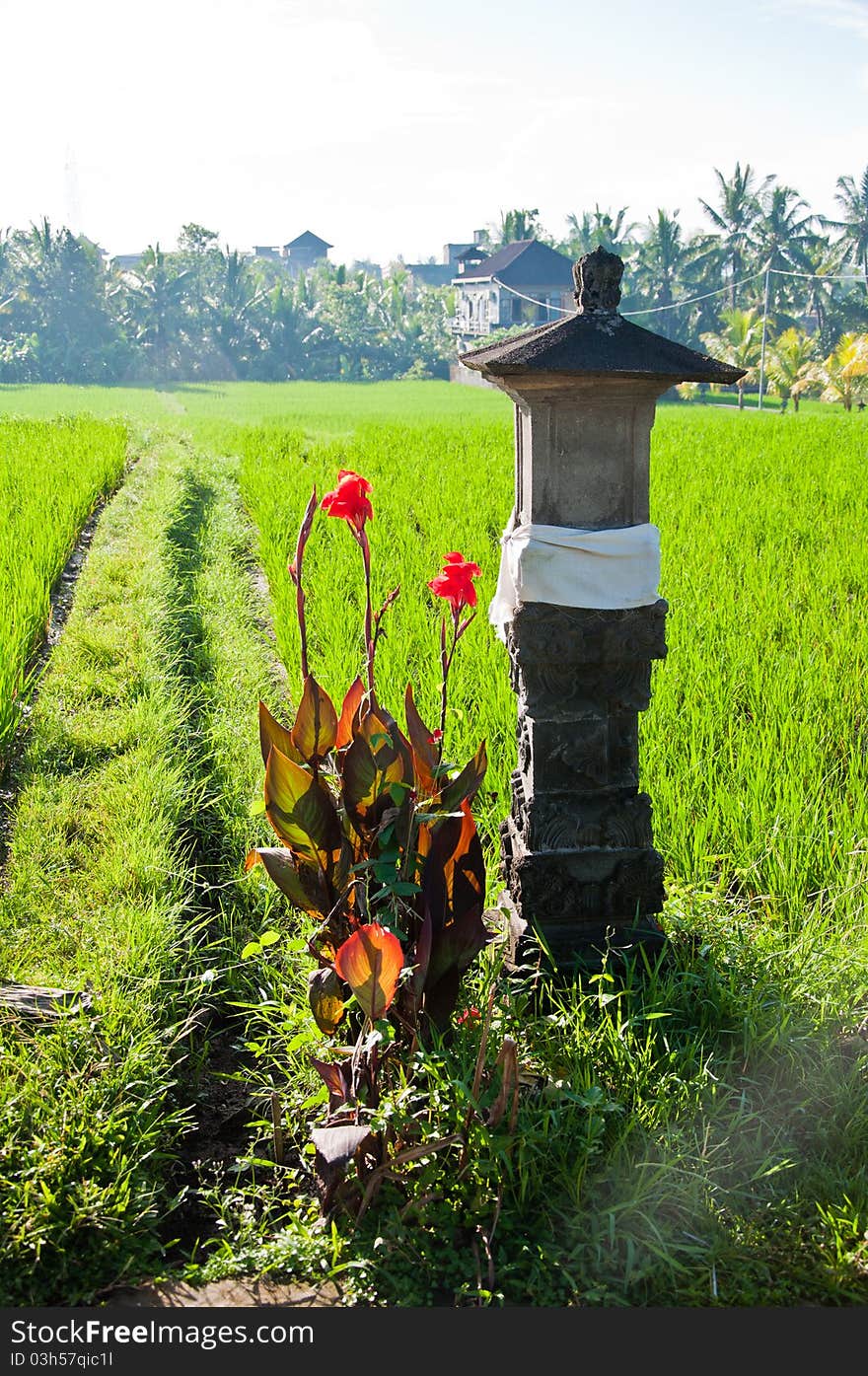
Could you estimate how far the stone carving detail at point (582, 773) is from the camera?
2.35 m

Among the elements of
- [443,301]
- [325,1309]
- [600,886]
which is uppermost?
[443,301]

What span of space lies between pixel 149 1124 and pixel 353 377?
133 feet

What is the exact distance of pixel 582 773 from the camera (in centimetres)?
243

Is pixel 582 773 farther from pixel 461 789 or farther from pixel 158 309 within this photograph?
pixel 158 309

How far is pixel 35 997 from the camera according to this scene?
2.36 metres

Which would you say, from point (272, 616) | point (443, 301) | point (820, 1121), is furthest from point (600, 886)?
point (443, 301)

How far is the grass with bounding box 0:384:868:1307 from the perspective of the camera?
6.03 ft

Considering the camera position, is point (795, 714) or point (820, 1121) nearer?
point (820, 1121)

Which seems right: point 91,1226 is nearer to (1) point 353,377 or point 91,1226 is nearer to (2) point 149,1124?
(2) point 149,1124

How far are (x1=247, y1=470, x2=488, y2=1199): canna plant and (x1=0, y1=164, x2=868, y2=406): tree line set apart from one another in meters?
36.9

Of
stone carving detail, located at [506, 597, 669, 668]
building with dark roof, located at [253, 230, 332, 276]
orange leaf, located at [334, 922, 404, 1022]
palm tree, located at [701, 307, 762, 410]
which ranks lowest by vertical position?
orange leaf, located at [334, 922, 404, 1022]

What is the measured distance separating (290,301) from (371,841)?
42.0m

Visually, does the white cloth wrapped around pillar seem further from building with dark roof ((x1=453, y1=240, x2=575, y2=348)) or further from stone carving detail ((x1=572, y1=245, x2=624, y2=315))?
building with dark roof ((x1=453, y1=240, x2=575, y2=348))

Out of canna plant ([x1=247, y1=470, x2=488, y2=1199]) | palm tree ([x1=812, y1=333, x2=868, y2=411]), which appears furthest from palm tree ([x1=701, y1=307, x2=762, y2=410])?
canna plant ([x1=247, y1=470, x2=488, y2=1199])
